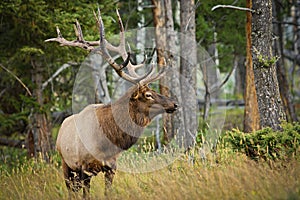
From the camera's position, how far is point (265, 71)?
7.47 metres

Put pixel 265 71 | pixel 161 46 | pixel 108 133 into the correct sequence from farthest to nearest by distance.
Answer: pixel 161 46
pixel 265 71
pixel 108 133

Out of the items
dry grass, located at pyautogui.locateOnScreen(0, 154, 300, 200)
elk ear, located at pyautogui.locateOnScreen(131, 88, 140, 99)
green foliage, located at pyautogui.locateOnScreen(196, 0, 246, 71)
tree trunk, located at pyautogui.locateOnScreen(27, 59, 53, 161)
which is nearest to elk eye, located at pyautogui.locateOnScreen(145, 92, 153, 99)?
elk ear, located at pyautogui.locateOnScreen(131, 88, 140, 99)

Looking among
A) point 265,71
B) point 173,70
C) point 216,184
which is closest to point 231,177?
point 216,184

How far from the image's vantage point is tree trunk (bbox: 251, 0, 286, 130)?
7465 millimetres

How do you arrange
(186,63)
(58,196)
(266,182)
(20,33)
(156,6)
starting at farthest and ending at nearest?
(156,6) < (20,33) < (186,63) < (58,196) < (266,182)

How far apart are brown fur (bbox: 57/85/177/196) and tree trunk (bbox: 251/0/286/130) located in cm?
149

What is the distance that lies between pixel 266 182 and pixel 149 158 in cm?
327

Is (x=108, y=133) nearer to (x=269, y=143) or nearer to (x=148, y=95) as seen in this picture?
(x=148, y=95)

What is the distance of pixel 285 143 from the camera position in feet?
21.2

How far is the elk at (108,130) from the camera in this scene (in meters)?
6.94

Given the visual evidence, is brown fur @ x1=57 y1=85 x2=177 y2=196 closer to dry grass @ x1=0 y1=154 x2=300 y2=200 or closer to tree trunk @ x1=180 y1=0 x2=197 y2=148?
dry grass @ x1=0 y1=154 x2=300 y2=200

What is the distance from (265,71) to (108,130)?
2.66 metres

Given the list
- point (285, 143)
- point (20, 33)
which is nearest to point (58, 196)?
point (285, 143)

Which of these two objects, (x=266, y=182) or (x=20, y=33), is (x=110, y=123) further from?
(x=20, y=33)
